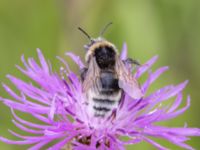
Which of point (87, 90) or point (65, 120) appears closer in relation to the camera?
point (87, 90)

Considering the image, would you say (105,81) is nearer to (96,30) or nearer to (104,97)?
(104,97)

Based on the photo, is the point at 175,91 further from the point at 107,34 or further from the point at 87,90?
the point at 107,34

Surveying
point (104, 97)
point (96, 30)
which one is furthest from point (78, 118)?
point (96, 30)

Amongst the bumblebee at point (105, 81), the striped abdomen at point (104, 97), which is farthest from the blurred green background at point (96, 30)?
the striped abdomen at point (104, 97)

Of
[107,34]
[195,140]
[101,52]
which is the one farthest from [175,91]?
[107,34]

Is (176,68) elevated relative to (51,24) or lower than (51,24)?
lower

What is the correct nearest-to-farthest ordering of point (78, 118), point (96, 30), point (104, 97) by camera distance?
point (104, 97), point (78, 118), point (96, 30)
